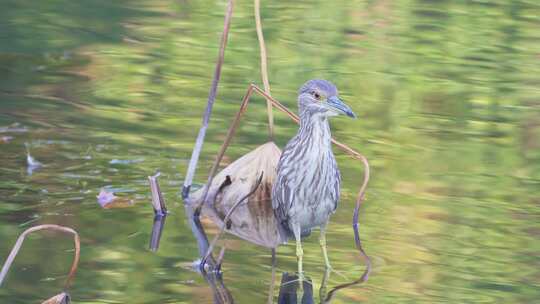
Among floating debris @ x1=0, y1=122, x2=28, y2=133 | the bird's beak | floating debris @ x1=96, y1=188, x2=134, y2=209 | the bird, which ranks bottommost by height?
floating debris @ x1=96, y1=188, x2=134, y2=209

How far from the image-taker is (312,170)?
7.40 metres

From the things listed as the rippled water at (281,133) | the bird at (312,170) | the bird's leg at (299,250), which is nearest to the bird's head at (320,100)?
the bird at (312,170)

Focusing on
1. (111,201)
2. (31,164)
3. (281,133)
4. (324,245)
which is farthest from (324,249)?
(281,133)

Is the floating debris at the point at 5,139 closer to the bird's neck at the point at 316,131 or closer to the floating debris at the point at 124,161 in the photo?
the floating debris at the point at 124,161

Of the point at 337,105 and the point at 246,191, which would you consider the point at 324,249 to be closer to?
the point at 337,105

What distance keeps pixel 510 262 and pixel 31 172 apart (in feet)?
12.0

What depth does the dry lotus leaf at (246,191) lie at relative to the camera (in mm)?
8531

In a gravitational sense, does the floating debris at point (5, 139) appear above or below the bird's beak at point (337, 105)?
below

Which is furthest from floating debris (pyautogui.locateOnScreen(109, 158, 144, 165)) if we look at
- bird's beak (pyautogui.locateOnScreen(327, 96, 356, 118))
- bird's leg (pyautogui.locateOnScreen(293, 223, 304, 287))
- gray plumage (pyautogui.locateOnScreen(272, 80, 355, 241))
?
bird's beak (pyautogui.locateOnScreen(327, 96, 356, 118))

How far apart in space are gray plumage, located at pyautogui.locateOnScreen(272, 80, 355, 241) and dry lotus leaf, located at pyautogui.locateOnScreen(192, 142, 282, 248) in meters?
0.93

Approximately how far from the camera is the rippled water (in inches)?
293

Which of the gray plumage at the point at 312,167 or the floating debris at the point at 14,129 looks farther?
the floating debris at the point at 14,129

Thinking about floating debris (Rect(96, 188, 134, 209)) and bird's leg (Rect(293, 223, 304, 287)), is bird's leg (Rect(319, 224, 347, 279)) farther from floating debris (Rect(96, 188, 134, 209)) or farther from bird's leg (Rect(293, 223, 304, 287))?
floating debris (Rect(96, 188, 134, 209))

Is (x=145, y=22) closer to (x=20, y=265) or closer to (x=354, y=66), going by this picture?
(x=354, y=66)
